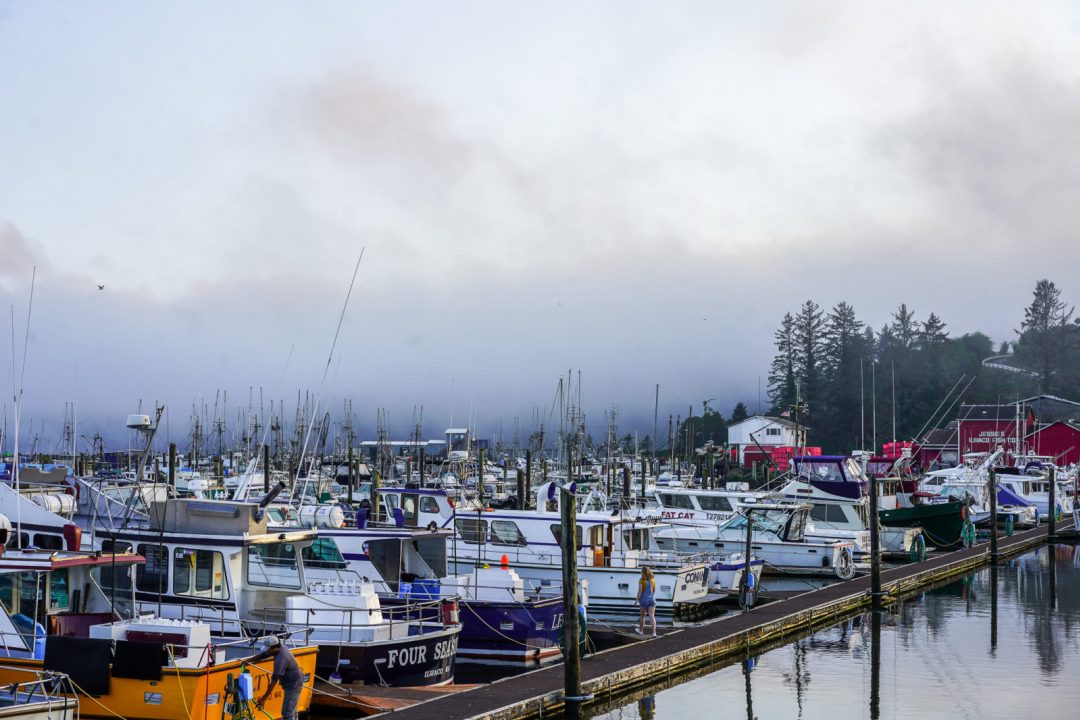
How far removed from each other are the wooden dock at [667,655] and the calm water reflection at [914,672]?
1.56 feet

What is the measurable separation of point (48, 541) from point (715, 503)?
30.6 meters

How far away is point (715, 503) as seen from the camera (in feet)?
161

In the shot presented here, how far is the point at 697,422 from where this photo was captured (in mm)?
154625

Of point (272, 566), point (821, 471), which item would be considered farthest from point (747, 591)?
point (821, 471)

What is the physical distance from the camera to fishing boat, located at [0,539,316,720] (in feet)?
55.6

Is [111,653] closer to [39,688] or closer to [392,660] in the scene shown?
[39,688]

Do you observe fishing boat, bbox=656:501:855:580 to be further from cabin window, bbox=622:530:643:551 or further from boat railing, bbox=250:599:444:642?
boat railing, bbox=250:599:444:642

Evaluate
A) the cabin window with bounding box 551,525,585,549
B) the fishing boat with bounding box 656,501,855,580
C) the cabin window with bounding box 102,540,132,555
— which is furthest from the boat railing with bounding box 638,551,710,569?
the cabin window with bounding box 102,540,132,555

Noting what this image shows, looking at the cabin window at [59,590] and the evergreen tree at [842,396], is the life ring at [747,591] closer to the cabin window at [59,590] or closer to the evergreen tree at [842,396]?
the cabin window at [59,590]

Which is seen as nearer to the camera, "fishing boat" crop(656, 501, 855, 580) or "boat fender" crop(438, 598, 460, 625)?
"boat fender" crop(438, 598, 460, 625)

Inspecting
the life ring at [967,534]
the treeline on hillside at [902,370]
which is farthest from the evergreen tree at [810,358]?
the life ring at [967,534]

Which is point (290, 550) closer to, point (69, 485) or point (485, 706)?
point (485, 706)

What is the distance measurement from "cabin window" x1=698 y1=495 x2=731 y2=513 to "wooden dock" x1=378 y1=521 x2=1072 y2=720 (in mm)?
9049

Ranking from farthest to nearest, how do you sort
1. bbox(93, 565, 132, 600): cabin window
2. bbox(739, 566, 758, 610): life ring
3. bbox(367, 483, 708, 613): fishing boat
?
bbox(367, 483, 708, 613): fishing boat < bbox(739, 566, 758, 610): life ring < bbox(93, 565, 132, 600): cabin window
